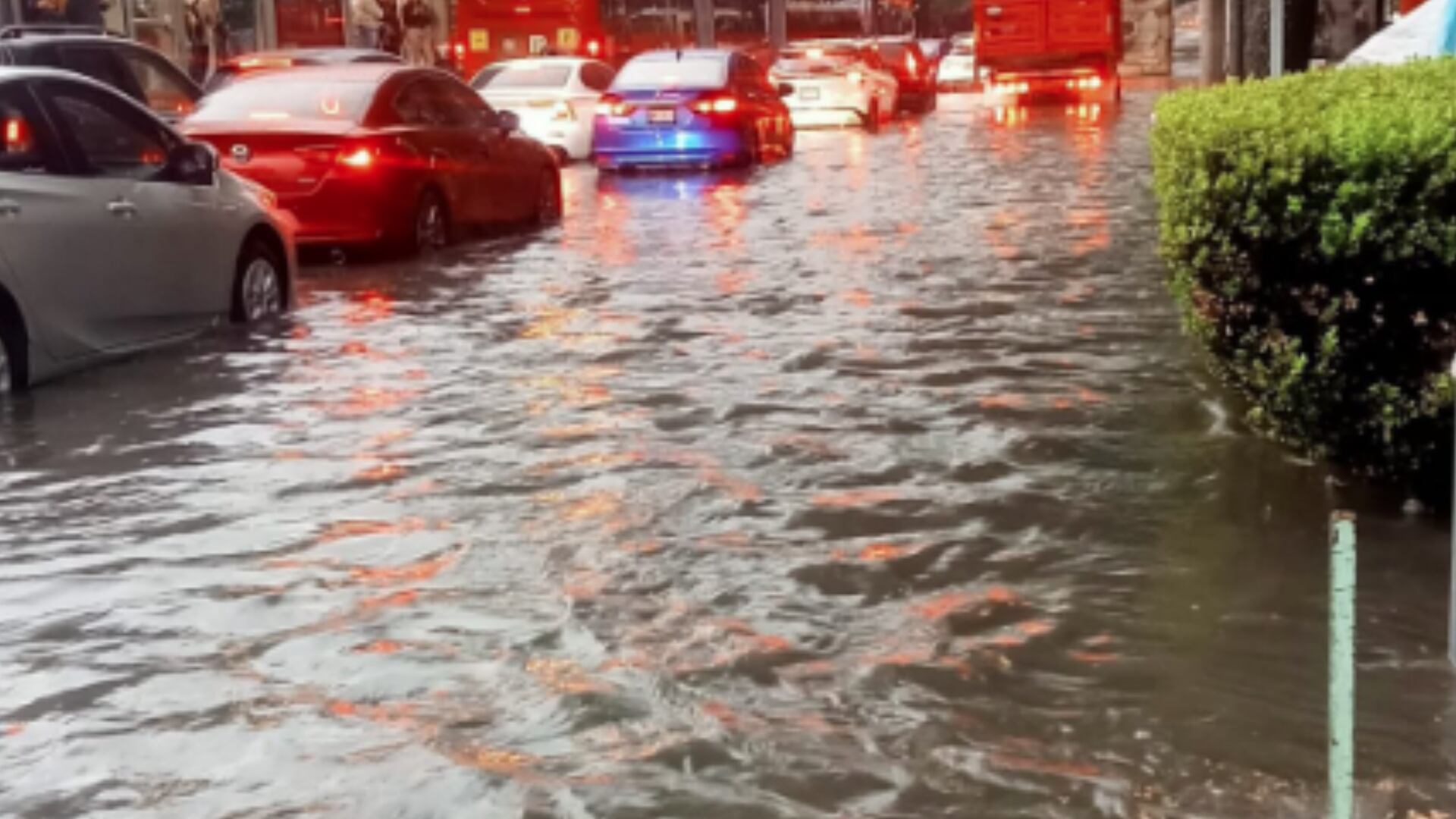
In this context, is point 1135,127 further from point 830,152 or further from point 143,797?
point 143,797

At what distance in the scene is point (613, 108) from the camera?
2503cm

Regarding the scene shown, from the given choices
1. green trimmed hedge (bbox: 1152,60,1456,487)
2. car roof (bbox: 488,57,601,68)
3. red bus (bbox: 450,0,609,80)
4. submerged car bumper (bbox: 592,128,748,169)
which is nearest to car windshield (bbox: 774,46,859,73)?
red bus (bbox: 450,0,609,80)

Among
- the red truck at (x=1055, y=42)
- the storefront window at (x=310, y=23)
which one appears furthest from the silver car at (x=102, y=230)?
the red truck at (x=1055, y=42)

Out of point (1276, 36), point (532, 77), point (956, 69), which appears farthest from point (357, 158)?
point (956, 69)

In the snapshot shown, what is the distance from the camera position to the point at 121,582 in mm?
6848

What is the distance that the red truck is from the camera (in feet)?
139

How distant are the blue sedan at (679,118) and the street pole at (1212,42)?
17.9 feet

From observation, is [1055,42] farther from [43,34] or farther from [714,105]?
[43,34]

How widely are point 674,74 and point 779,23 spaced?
780 inches

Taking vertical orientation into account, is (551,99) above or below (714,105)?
above

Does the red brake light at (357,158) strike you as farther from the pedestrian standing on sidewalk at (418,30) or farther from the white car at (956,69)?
the white car at (956,69)

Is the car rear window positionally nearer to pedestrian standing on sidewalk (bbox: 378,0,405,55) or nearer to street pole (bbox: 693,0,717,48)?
pedestrian standing on sidewalk (bbox: 378,0,405,55)

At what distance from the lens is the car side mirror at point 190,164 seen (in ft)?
37.7

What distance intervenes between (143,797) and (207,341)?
23.9ft
